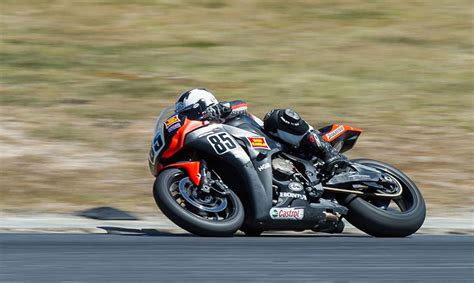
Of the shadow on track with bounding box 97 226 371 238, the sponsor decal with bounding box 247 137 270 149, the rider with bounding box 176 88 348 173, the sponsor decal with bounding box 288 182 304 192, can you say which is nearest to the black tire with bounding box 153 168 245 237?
the shadow on track with bounding box 97 226 371 238

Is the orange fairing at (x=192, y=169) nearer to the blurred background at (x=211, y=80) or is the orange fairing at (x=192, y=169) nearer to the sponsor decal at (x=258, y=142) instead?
the sponsor decal at (x=258, y=142)

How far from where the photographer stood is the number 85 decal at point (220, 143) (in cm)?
880

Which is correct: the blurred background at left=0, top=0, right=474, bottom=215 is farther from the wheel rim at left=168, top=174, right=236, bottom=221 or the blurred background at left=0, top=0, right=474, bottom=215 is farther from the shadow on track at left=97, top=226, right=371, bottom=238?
the wheel rim at left=168, top=174, right=236, bottom=221

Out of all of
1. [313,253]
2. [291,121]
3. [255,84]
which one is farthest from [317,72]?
[313,253]

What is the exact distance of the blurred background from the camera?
1191 cm

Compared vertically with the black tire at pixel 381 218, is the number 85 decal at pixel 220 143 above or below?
above

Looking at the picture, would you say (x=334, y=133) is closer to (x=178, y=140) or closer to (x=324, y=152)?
(x=324, y=152)

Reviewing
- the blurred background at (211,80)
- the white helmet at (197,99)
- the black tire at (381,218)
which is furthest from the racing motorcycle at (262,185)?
the blurred background at (211,80)

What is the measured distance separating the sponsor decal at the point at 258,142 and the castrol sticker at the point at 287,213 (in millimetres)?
596

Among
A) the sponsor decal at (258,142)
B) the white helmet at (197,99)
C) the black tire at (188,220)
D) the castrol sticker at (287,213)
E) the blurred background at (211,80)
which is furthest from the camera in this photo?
the blurred background at (211,80)

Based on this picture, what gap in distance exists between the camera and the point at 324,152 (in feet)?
29.6

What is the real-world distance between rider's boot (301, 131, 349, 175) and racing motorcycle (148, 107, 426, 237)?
6 centimetres

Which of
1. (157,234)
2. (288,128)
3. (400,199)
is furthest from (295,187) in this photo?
(157,234)

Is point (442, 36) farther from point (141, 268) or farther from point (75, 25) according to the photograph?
point (141, 268)
